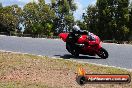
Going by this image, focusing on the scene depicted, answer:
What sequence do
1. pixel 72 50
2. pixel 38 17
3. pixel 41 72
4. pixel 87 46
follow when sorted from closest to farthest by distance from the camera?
pixel 41 72
pixel 87 46
pixel 72 50
pixel 38 17

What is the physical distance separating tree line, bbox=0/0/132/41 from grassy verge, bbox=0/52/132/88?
53.5 m

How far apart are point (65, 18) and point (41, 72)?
76.4 m

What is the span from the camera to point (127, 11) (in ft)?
225

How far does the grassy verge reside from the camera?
10.5 meters

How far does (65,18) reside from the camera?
88.4m

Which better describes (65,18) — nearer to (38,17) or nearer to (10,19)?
(38,17)

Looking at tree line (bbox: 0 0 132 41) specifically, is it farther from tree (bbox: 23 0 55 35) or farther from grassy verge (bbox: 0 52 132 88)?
grassy verge (bbox: 0 52 132 88)

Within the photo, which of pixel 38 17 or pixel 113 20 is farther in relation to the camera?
pixel 38 17

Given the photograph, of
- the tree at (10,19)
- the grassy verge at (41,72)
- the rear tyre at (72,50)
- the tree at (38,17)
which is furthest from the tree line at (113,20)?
the grassy verge at (41,72)

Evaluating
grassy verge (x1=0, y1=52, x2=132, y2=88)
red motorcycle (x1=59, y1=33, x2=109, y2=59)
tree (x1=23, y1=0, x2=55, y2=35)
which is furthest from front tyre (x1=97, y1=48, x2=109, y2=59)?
tree (x1=23, y1=0, x2=55, y2=35)

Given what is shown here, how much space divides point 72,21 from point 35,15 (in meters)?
8.72

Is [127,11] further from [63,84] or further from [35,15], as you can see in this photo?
[63,84]

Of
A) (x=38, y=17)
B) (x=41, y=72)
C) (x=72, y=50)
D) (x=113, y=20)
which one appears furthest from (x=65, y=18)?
(x=41, y=72)

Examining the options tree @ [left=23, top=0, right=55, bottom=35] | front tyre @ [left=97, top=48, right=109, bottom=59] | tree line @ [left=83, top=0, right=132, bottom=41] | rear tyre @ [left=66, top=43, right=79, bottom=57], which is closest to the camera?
front tyre @ [left=97, top=48, right=109, bottom=59]
